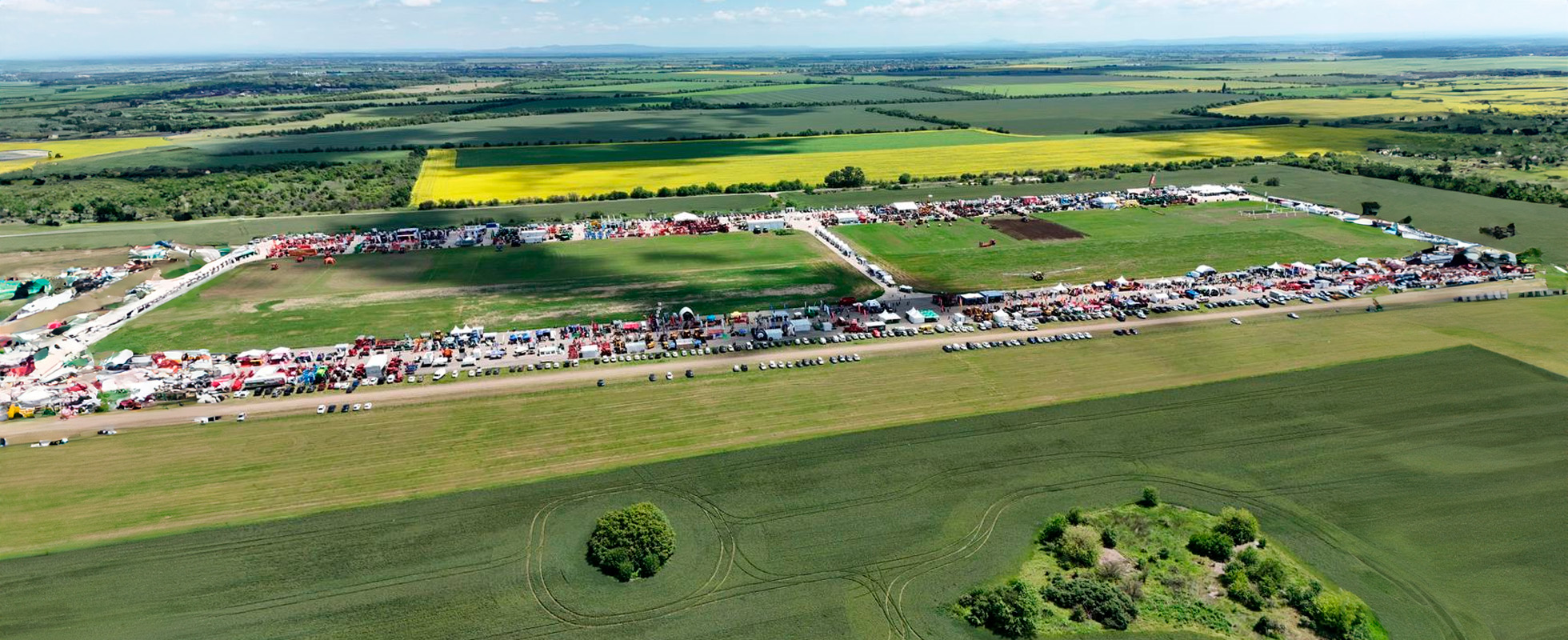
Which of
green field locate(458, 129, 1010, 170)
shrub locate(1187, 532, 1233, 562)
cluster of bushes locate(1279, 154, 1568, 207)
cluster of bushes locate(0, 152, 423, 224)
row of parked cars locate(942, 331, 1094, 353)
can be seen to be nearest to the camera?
shrub locate(1187, 532, 1233, 562)

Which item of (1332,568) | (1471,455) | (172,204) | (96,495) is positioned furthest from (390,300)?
(1471,455)

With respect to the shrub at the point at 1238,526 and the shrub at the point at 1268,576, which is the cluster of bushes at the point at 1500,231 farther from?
the shrub at the point at 1268,576

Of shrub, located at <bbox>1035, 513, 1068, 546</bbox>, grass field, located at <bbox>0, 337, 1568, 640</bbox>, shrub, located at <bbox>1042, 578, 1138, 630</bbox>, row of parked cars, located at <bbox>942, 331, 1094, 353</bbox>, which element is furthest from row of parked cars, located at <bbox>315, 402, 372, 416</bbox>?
shrub, located at <bbox>1042, 578, 1138, 630</bbox>

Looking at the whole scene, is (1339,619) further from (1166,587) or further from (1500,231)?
(1500,231)

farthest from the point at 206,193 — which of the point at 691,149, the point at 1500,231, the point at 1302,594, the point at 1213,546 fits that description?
the point at 1500,231

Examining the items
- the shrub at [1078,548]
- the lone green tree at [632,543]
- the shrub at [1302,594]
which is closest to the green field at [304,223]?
the lone green tree at [632,543]

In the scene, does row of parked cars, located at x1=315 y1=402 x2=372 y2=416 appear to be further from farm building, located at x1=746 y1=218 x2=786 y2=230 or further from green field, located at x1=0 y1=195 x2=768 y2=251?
farm building, located at x1=746 y1=218 x2=786 y2=230
